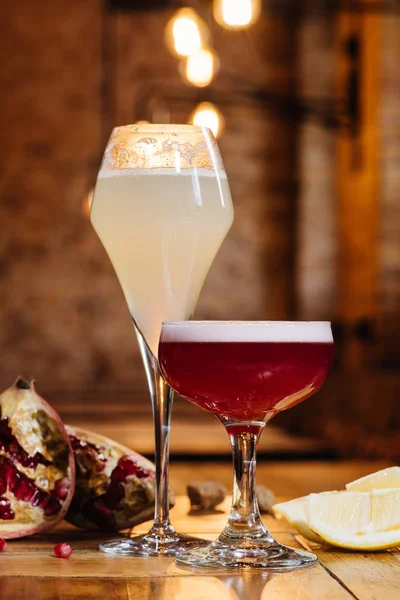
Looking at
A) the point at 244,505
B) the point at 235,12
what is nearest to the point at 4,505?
the point at 244,505

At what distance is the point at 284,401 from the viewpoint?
87 centimetres

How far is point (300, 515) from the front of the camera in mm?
917

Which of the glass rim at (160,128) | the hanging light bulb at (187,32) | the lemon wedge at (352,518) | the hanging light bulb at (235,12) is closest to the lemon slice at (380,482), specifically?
the lemon wedge at (352,518)

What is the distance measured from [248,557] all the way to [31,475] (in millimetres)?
258

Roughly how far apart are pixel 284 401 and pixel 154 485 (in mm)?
204

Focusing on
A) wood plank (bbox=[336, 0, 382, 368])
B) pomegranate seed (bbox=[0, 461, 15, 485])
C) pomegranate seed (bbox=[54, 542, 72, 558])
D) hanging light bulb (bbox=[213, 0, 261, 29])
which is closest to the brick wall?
wood plank (bbox=[336, 0, 382, 368])

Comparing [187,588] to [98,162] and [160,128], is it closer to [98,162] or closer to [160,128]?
[160,128]

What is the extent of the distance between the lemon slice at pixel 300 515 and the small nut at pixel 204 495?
0.24 meters

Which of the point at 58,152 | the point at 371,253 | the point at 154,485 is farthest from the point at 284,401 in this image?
the point at 58,152

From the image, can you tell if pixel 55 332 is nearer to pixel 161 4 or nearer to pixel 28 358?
pixel 28 358

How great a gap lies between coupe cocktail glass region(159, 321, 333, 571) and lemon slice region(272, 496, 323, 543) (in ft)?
0.23

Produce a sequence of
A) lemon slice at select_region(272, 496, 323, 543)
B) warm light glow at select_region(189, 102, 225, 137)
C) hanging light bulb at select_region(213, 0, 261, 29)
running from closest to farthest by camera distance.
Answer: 1. lemon slice at select_region(272, 496, 323, 543)
2. hanging light bulb at select_region(213, 0, 261, 29)
3. warm light glow at select_region(189, 102, 225, 137)

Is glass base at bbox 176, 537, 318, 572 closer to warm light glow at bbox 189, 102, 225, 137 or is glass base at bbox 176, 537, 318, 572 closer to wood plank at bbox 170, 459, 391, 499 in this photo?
wood plank at bbox 170, 459, 391, 499

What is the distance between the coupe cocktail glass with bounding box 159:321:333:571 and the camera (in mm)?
820
